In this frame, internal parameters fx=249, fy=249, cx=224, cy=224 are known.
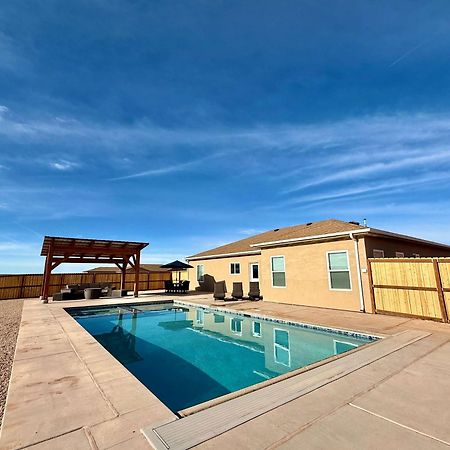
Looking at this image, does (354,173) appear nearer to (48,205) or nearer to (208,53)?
(208,53)

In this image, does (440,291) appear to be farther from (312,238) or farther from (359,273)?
(312,238)

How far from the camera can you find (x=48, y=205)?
17062 millimetres

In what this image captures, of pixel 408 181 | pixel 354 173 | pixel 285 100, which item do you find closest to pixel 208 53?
pixel 285 100

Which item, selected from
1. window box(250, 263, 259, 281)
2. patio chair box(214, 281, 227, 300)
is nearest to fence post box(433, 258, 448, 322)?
window box(250, 263, 259, 281)

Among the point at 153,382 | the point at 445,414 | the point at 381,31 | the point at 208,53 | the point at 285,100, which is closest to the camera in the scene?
the point at 445,414

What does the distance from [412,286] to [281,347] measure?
5.45m

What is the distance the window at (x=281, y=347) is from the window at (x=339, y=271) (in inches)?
160

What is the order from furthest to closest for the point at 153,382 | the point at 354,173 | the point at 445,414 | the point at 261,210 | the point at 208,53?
the point at 261,210 → the point at 354,173 → the point at 208,53 → the point at 153,382 → the point at 445,414

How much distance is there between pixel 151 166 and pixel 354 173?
39.2ft

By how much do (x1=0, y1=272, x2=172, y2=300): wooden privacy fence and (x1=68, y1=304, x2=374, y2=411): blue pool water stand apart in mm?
9988

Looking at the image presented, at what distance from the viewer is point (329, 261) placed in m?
11.5

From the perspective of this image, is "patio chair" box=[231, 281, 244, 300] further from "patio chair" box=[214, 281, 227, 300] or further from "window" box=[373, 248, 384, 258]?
"window" box=[373, 248, 384, 258]

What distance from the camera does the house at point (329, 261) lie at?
10500 mm

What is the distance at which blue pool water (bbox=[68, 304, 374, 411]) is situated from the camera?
5.06 meters
